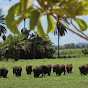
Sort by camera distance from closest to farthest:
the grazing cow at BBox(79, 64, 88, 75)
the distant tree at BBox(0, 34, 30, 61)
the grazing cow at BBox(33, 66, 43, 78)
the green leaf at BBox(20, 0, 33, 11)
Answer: the green leaf at BBox(20, 0, 33, 11)
the grazing cow at BBox(33, 66, 43, 78)
the grazing cow at BBox(79, 64, 88, 75)
the distant tree at BBox(0, 34, 30, 61)

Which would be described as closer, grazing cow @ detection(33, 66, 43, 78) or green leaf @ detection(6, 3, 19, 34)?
green leaf @ detection(6, 3, 19, 34)

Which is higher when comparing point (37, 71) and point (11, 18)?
point (11, 18)

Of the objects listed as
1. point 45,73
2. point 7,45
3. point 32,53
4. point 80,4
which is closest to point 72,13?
point 80,4

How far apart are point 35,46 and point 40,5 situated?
36.6 meters

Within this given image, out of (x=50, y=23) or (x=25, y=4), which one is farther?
(x=50, y=23)

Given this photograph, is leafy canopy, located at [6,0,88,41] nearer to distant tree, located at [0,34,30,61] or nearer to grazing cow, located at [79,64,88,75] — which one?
grazing cow, located at [79,64,88,75]

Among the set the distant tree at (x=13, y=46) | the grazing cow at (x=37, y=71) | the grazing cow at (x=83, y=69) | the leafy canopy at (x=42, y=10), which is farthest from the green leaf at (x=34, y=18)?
the distant tree at (x=13, y=46)

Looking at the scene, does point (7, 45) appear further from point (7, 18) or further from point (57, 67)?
point (7, 18)

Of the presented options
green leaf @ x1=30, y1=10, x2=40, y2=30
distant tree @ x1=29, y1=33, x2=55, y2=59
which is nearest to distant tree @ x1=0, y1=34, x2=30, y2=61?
distant tree @ x1=29, y1=33, x2=55, y2=59

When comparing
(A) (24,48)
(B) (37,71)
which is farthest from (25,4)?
(A) (24,48)

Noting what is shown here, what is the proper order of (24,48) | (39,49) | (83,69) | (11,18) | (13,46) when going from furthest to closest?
(39,49)
(24,48)
(13,46)
(83,69)
(11,18)

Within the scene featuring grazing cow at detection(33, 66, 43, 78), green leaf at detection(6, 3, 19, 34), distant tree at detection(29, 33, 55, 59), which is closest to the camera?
green leaf at detection(6, 3, 19, 34)

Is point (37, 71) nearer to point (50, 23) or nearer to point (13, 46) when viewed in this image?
point (50, 23)

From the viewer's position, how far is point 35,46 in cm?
3722
